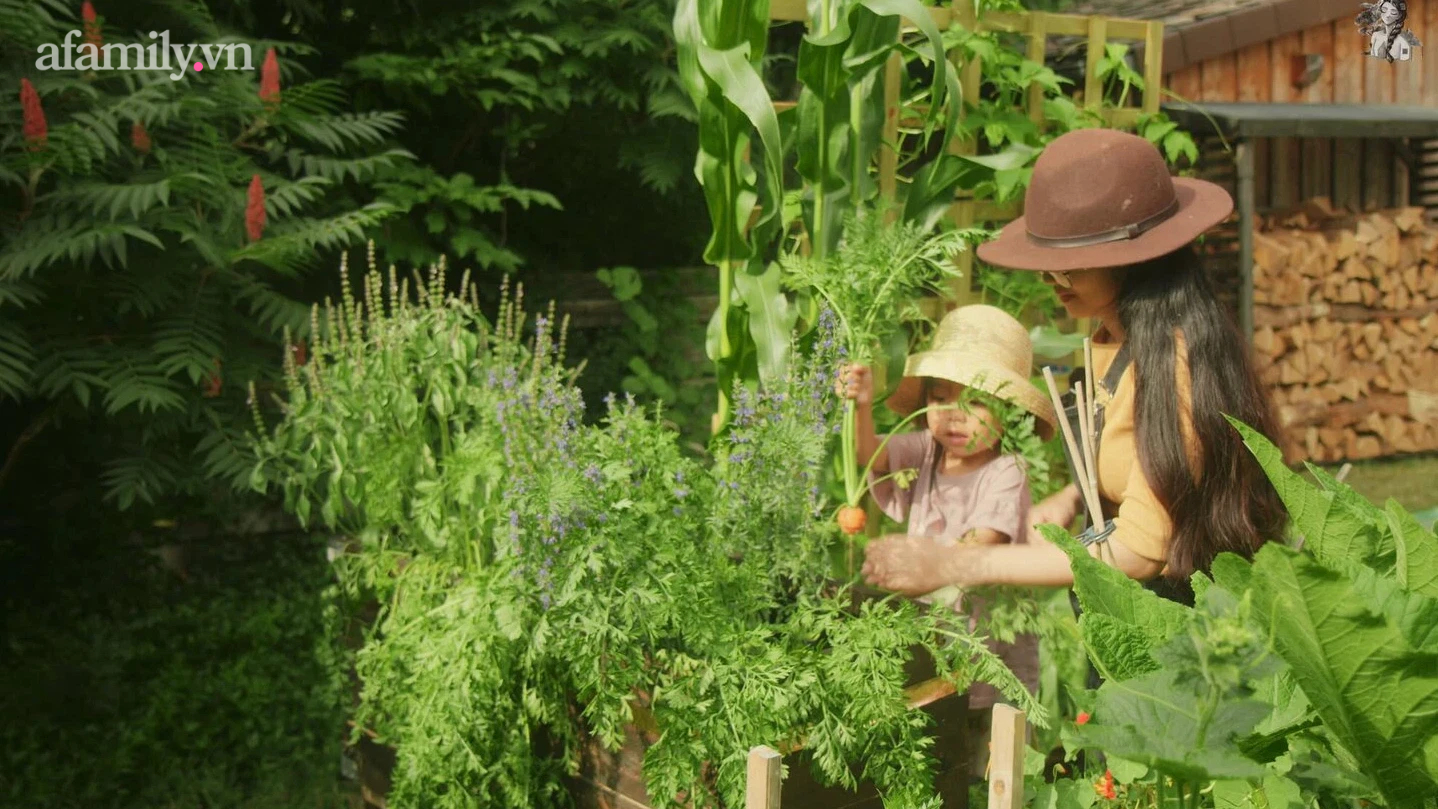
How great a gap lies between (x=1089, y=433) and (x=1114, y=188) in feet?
1.34

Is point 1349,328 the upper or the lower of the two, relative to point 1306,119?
lower

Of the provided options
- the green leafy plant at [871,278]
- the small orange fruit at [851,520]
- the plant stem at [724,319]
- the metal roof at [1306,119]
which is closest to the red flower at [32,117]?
the plant stem at [724,319]

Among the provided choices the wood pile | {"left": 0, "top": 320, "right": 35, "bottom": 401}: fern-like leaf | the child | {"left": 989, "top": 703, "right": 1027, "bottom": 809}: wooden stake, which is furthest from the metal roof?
{"left": 989, "top": 703, "right": 1027, "bottom": 809}: wooden stake

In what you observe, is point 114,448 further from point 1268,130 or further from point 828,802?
point 1268,130

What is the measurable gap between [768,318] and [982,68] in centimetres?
150

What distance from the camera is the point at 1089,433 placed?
2.07 meters

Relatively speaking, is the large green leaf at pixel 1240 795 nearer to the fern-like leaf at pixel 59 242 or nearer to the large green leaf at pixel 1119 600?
the large green leaf at pixel 1119 600

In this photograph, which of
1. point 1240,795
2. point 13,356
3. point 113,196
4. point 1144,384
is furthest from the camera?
point 13,356

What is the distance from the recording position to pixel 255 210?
3.85m

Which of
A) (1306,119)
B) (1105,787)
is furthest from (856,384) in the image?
(1306,119)

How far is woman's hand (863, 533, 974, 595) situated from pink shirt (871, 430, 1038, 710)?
206 mm

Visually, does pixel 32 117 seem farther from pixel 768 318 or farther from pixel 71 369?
pixel 768 318

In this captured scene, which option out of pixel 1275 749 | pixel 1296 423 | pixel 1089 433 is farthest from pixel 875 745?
pixel 1296 423

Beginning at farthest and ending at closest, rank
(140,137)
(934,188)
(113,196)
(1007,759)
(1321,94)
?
(1321,94)
(140,137)
(113,196)
(934,188)
(1007,759)
